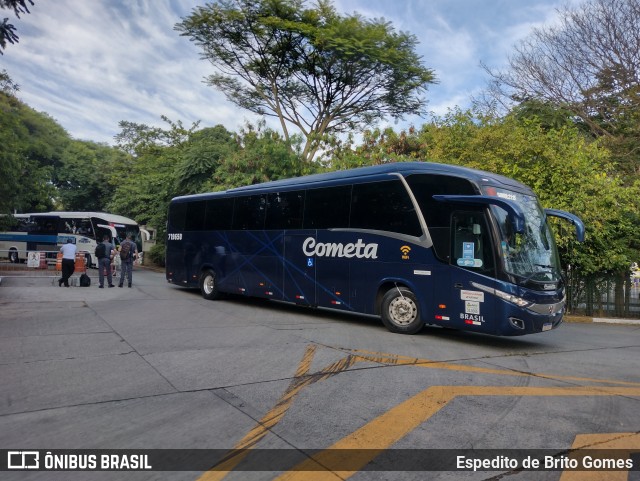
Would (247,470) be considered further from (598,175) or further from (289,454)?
(598,175)

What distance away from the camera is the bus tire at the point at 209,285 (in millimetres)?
15195

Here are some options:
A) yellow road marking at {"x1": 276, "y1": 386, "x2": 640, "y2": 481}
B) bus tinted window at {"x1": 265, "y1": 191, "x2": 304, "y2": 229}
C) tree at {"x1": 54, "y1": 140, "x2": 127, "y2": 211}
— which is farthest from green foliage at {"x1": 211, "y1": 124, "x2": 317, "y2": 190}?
tree at {"x1": 54, "y1": 140, "x2": 127, "y2": 211}

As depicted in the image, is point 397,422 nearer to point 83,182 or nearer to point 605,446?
point 605,446

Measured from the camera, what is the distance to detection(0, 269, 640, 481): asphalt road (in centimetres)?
400

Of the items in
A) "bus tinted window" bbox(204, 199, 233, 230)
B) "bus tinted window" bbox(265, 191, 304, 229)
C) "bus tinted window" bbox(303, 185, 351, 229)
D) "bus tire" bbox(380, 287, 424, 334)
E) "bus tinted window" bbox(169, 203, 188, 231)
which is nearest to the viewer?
"bus tire" bbox(380, 287, 424, 334)

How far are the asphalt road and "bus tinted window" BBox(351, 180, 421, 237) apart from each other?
2.23 metres

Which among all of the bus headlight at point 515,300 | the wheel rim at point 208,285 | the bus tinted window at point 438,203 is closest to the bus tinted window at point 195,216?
the wheel rim at point 208,285

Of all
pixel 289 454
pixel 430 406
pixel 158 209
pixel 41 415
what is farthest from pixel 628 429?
pixel 158 209

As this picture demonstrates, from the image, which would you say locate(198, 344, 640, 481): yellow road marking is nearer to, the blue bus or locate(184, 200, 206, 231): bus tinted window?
the blue bus

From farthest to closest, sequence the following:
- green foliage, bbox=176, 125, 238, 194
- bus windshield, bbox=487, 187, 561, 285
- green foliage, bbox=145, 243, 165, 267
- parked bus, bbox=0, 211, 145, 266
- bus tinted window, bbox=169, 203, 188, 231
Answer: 1. green foliage, bbox=145, 243, 165, 267
2. parked bus, bbox=0, 211, 145, 266
3. green foliage, bbox=176, 125, 238, 194
4. bus tinted window, bbox=169, 203, 188, 231
5. bus windshield, bbox=487, 187, 561, 285

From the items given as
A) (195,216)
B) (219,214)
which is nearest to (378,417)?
(219,214)

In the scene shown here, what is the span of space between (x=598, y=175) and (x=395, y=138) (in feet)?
32.0

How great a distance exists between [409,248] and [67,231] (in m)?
25.4

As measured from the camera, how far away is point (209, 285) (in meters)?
15.5
